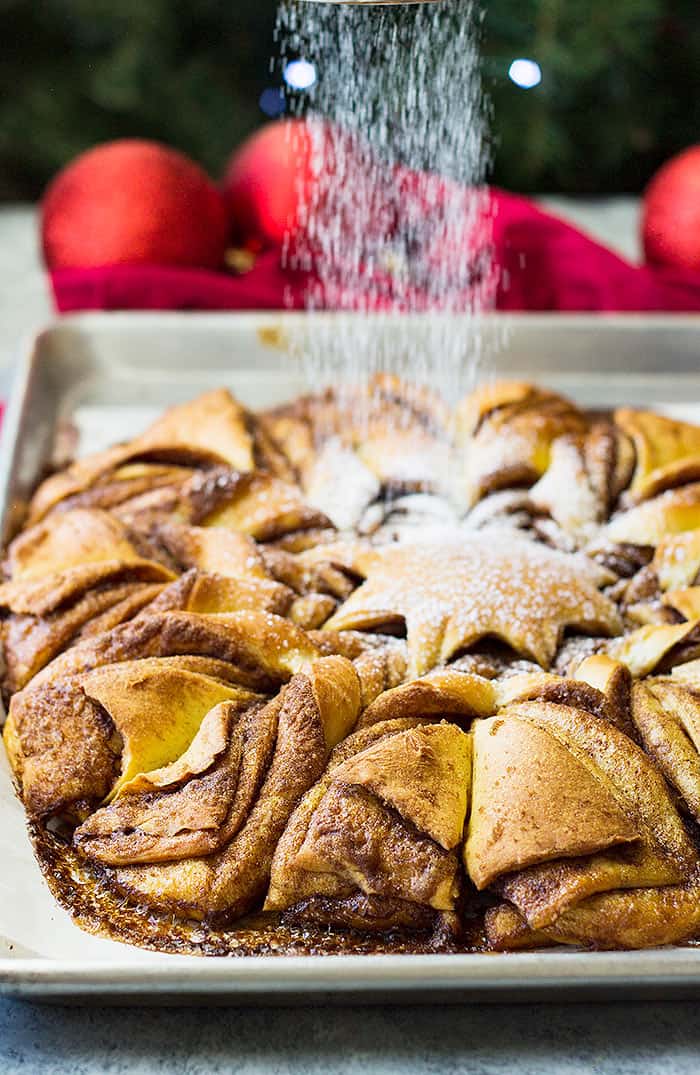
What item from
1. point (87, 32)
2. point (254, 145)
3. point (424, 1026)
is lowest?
point (424, 1026)

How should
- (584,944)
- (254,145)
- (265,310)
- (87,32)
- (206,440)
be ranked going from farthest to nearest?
1. (87,32)
2. (254,145)
3. (265,310)
4. (206,440)
5. (584,944)

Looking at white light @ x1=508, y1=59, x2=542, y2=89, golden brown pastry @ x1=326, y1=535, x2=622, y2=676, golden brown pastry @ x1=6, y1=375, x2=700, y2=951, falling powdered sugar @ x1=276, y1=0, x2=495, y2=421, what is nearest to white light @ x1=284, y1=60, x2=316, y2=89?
falling powdered sugar @ x1=276, y1=0, x2=495, y2=421

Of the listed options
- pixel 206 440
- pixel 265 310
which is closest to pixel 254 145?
pixel 265 310

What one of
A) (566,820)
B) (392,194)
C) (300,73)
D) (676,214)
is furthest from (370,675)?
(676,214)

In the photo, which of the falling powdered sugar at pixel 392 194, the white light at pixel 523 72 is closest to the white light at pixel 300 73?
the falling powdered sugar at pixel 392 194

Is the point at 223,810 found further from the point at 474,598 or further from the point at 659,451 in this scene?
the point at 659,451

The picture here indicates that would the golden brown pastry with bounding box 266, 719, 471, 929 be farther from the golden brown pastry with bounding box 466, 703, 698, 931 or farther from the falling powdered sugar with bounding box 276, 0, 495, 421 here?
the falling powdered sugar with bounding box 276, 0, 495, 421

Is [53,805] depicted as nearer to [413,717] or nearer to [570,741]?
[413,717]

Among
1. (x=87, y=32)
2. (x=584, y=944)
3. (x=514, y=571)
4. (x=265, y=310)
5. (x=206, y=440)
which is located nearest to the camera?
(x=584, y=944)
